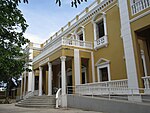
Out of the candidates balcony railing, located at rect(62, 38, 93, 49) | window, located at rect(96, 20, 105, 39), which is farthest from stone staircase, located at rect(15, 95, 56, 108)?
window, located at rect(96, 20, 105, 39)

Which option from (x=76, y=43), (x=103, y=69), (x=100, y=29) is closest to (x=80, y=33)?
(x=100, y=29)

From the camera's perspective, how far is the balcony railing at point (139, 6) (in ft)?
29.3

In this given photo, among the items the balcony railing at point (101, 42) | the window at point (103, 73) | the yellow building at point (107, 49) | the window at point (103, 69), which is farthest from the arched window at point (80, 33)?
the window at point (103, 73)

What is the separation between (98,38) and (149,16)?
7.34 meters

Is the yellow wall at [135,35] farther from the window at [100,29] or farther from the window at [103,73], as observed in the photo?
the window at [100,29]

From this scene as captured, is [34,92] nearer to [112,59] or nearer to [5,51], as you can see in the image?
[112,59]

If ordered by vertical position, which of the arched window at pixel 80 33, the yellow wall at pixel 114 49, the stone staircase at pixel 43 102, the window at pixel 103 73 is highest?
the arched window at pixel 80 33

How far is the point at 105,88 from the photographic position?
11.4m

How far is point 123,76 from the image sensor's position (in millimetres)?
12508

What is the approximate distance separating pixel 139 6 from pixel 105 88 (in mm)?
5332

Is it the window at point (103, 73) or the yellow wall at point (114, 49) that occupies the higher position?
the yellow wall at point (114, 49)

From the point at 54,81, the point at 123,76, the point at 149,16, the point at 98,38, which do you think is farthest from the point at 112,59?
the point at 54,81

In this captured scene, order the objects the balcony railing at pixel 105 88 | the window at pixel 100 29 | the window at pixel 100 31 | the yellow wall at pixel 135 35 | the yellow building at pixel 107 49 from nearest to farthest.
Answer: the yellow wall at pixel 135 35 < the yellow building at pixel 107 49 < the balcony railing at pixel 105 88 < the window at pixel 100 31 < the window at pixel 100 29

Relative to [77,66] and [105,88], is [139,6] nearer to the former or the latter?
[105,88]
